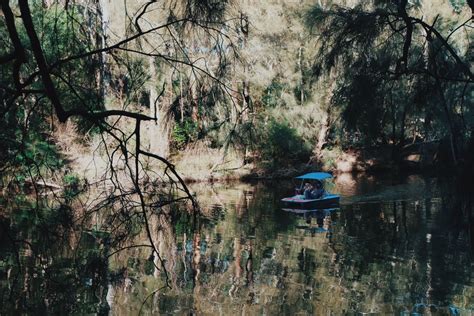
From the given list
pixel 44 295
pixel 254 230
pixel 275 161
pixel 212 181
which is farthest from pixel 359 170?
pixel 44 295

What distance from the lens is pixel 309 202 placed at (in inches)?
594

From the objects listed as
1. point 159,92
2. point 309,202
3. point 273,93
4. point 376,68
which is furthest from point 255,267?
point 273,93

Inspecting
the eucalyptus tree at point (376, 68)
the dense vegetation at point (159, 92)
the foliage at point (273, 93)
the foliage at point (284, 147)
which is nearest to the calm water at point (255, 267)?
the dense vegetation at point (159, 92)

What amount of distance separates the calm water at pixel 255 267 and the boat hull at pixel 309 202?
1.15 m

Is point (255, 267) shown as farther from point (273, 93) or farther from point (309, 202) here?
point (273, 93)

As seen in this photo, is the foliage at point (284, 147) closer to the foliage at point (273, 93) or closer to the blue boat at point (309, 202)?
the foliage at point (273, 93)

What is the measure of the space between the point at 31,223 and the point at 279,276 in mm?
5032

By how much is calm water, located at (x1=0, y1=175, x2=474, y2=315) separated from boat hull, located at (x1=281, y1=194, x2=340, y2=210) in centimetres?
115

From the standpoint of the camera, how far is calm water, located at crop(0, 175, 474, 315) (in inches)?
258

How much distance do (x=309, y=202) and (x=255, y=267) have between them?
6541mm

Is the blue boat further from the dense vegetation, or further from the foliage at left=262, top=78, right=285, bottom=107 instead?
the foliage at left=262, top=78, right=285, bottom=107

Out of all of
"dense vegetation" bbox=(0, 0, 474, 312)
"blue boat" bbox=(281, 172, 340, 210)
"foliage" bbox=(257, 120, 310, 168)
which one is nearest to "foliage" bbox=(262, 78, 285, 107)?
"foliage" bbox=(257, 120, 310, 168)

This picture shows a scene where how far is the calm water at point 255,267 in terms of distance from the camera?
6555mm

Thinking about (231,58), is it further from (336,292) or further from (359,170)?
(359,170)
